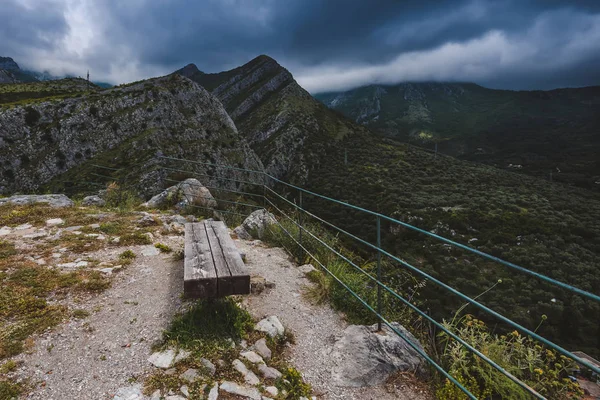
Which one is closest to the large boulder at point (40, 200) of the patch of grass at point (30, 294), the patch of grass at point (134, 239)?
the patch of grass at point (134, 239)

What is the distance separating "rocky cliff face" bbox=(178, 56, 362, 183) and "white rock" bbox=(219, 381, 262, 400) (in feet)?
250

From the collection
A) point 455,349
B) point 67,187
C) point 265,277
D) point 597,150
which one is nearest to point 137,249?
point 265,277

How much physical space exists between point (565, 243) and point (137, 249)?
222 feet

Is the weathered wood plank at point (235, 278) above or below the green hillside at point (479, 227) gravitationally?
above

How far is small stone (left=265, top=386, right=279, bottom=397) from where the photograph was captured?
286 cm

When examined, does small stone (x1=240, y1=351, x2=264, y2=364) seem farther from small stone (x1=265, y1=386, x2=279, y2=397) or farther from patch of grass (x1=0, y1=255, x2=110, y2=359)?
patch of grass (x1=0, y1=255, x2=110, y2=359)

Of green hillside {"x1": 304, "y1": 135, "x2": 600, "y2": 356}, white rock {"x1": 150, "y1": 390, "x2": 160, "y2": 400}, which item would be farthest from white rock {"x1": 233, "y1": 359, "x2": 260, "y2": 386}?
green hillside {"x1": 304, "y1": 135, "x2": 600, "y2": 356}

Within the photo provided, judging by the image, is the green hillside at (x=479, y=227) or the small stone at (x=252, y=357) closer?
the small stone at (x=252, y=357)

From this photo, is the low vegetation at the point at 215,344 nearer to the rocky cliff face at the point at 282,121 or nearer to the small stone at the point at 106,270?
the small stone at the point at 106,270

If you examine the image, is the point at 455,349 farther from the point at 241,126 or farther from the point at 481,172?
the point at 241,126

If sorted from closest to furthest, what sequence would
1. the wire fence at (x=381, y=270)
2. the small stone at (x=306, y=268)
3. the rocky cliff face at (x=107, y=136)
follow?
1. the wire fence at (x=381, y=270)
2. the small stone at (x=306, y=268)
3. the rocky cliff face at (x=107, y=136)

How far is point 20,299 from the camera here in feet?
12.6

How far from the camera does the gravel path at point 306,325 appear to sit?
3.09m

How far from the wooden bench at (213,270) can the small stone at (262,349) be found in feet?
2.08
